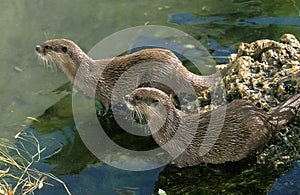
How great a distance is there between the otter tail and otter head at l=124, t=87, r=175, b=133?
2.43ft

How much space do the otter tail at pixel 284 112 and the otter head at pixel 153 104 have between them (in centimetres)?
74

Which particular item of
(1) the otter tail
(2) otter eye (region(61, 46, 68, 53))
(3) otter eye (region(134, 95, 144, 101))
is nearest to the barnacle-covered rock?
(1) the otter tail

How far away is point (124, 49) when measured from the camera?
584cm

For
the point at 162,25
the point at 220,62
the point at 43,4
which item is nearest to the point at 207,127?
the point at 220,62

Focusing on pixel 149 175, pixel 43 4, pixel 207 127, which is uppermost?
pixel 43 4

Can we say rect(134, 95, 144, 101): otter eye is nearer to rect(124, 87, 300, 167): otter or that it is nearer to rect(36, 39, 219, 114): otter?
rect(124, 87, 300, 167): otter

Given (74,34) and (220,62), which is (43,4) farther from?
(220,62)

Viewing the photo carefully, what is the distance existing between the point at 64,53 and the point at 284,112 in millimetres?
2125

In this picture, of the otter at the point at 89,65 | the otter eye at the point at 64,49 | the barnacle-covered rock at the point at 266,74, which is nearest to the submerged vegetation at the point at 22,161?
the otter at the point at 89,65

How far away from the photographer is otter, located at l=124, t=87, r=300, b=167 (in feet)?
12.5

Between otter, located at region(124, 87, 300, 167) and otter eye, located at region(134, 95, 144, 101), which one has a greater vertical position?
otter eye, located at region(134, 95, 144, 101)

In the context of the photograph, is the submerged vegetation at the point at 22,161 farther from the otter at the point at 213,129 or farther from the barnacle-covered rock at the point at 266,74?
the barnacle-covered rock at the point at 266,74

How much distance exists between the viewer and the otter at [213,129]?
381cm

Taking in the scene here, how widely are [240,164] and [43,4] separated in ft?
13.3
